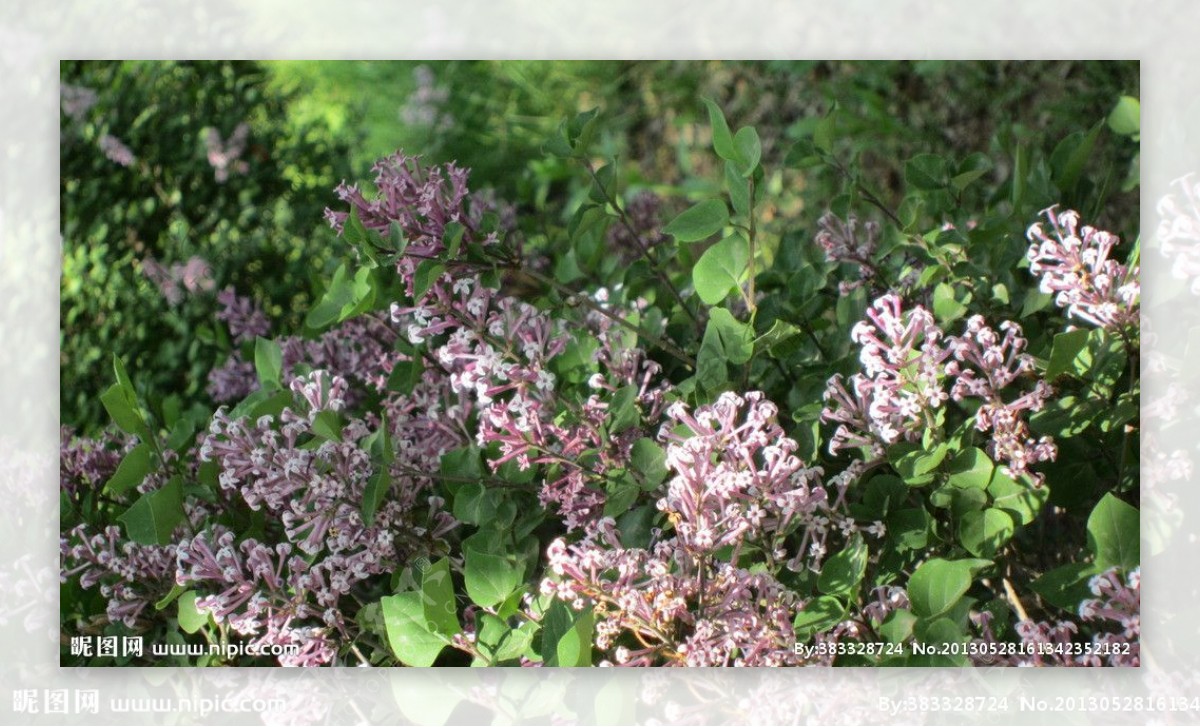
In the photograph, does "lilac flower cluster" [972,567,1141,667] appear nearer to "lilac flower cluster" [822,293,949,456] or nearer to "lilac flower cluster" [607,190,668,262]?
"lilac flower cluster" [822,293,949,456]

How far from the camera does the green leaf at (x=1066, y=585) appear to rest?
2.83 ft

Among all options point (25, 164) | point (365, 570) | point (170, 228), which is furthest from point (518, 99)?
point (365, 570)

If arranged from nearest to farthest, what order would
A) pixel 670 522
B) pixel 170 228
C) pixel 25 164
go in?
pixel 670 522, pixel 25 164, pixel 170 228

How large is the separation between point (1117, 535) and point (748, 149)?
1.34 feet

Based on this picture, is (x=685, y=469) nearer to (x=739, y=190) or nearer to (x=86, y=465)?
(x=739, y=190)

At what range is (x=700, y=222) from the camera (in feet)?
2.99

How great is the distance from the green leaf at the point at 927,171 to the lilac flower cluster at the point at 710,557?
0.30 m

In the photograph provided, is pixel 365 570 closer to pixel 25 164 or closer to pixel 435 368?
pixel 435 368

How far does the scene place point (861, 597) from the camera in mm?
925

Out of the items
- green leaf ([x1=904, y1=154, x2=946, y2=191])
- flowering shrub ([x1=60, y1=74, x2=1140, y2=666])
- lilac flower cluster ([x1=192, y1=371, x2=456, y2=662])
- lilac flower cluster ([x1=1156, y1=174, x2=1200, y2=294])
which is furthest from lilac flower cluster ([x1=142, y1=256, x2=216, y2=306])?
lilac flower cluster ([x1=1156, y1=174, x2=1200, y2=294])

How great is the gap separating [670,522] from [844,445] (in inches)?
5.9

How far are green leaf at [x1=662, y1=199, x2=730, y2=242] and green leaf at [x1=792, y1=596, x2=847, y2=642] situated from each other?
0.30 metres

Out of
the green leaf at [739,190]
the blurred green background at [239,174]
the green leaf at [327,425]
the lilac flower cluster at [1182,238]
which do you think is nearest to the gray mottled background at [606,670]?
the lilac flower cluster at [1182,238]

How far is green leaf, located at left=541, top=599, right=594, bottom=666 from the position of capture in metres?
0.82
